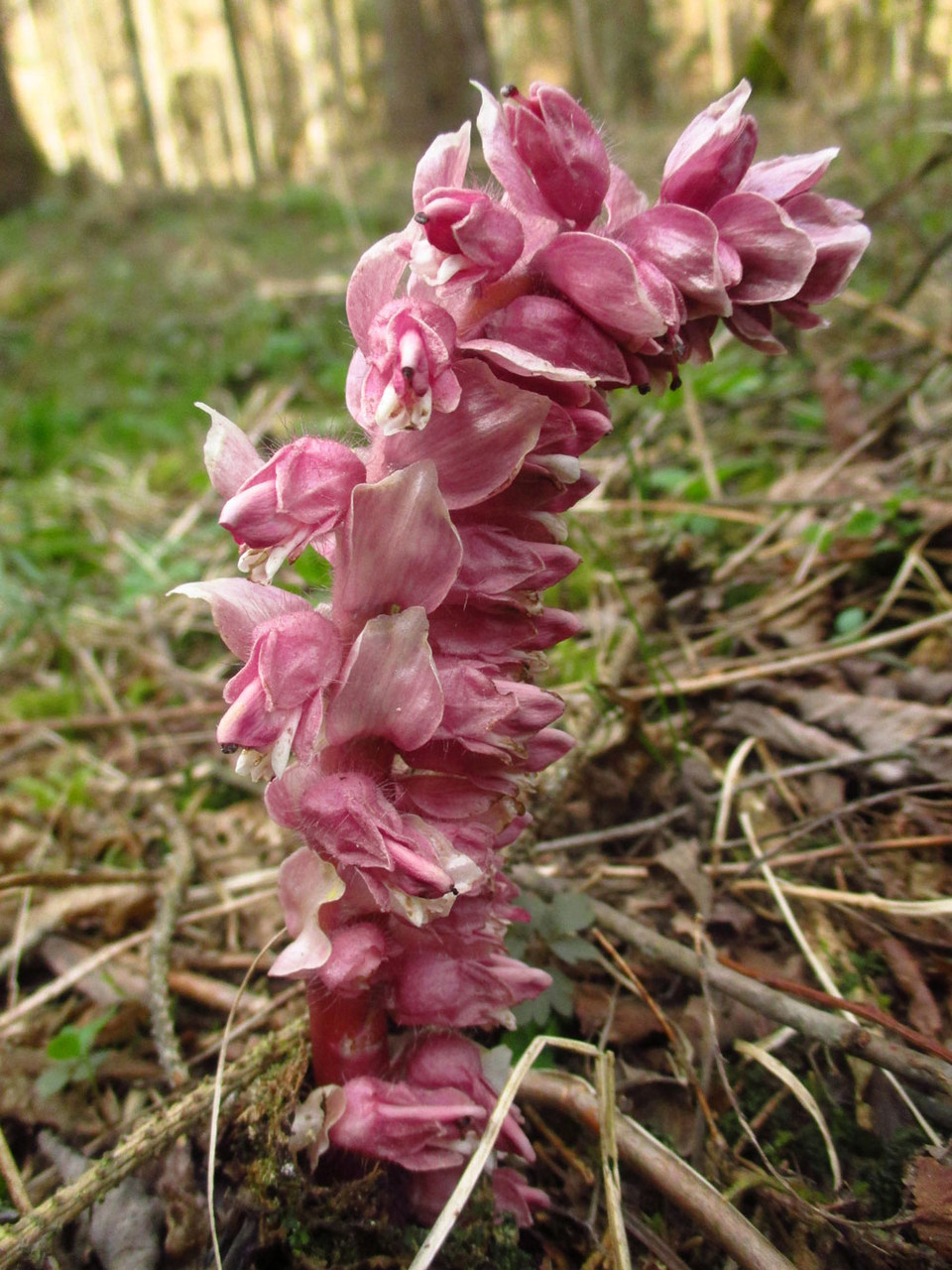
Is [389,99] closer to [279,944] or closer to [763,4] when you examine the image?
[763,4]

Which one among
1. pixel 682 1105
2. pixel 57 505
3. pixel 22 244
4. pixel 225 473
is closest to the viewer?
pixel 225 473

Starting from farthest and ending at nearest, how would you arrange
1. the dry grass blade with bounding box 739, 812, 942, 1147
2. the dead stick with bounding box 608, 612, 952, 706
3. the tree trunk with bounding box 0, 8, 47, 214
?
the tree trunk with bounding box 0, 8, 47, 214, the dead stick with bounding box 608, 612, 952, 706, the dry grass blade with bounding box 739, 812, 942, 1147

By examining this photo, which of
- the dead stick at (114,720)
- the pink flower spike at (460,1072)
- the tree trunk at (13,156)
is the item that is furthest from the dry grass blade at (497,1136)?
the tree trunk at (13,156)

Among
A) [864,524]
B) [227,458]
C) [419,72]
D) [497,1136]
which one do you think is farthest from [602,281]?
[419,72]

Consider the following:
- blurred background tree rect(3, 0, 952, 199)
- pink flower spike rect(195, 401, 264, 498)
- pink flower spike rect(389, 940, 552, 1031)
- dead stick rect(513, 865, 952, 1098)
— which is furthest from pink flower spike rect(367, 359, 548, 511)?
blurred background tree rect(3, 0, 952, 199)

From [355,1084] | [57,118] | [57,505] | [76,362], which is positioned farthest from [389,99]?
[57,118]

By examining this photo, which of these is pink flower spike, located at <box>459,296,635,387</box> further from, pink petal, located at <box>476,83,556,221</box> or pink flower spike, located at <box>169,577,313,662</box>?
pink flower spike, located at <box>169,577,313,662</box>

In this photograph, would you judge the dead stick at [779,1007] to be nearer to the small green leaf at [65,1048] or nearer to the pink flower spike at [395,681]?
the pink flower spike at [395,681]
